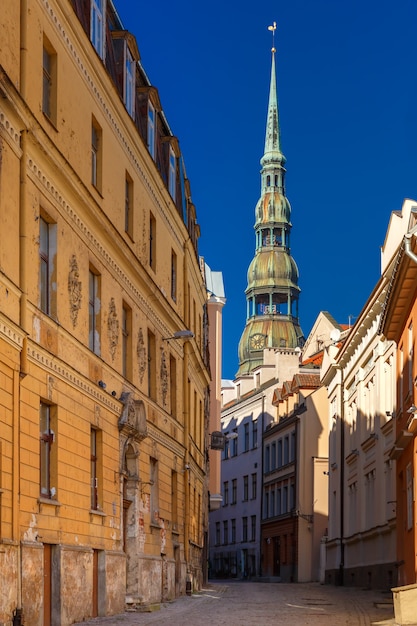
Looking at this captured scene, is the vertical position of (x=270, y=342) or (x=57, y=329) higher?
(x=270, y=342)

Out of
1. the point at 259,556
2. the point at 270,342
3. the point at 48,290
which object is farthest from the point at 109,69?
the point at 270,342

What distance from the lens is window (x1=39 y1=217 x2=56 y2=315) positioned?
60.2 feet

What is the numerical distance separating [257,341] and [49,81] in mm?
100498

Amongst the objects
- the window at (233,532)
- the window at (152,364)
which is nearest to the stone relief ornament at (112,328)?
the window at (152,364)

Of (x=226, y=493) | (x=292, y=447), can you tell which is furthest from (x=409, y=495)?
(x=226, y=493)

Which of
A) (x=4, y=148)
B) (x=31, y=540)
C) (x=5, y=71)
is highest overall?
(x=5, y=71)

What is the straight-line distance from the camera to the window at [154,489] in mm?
27516

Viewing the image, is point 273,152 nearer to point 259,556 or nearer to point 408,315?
point 259,556

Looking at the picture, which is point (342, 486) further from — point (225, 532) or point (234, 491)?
point (225, 532)

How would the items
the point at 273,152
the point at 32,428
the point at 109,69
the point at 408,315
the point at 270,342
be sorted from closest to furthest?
the point at 32,428, the point at 109,69, the point at 408,315, the point at 270,342, the point at 273,152

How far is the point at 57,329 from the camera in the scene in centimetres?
1861

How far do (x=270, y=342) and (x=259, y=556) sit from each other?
1926 inches

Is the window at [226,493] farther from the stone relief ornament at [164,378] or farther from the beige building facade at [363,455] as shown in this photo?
the stone relief ornament at [164,378]

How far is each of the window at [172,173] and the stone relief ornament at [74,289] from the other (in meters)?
11.7
